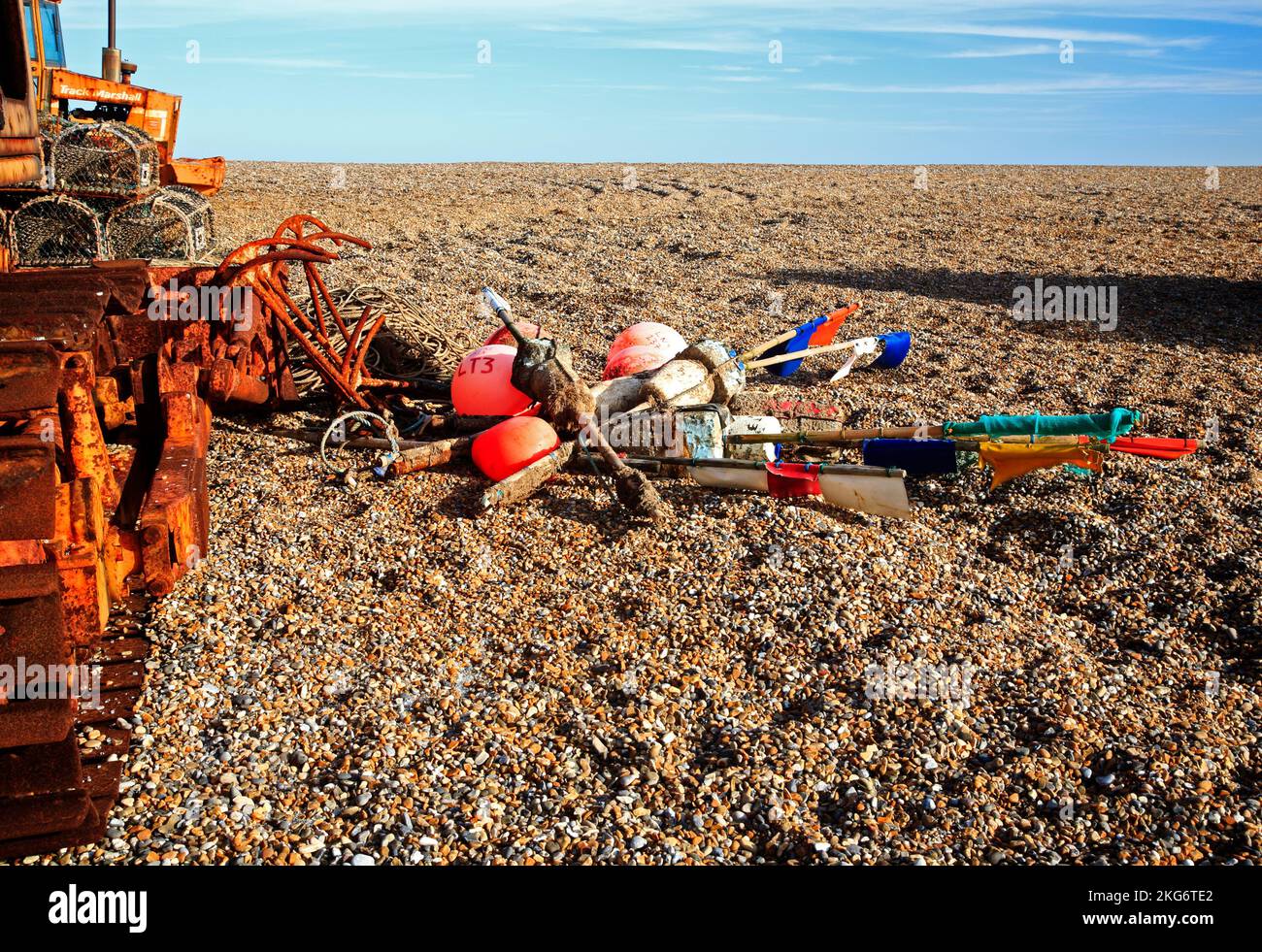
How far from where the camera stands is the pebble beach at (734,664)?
3133 mm

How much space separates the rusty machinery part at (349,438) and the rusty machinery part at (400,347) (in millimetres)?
889

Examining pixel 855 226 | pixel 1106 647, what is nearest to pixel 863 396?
pixel 1106 647

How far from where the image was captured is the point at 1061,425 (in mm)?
5422

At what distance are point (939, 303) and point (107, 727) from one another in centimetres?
953

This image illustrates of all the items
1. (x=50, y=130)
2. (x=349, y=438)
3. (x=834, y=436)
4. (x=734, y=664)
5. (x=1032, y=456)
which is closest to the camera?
(x=734, y=664)

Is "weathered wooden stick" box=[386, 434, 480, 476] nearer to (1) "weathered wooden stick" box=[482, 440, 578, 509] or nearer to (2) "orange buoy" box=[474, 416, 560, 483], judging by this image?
(2) "orange buoy" box=[474, 416, 560, 483]

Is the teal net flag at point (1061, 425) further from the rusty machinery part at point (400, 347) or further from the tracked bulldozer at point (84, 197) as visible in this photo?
the tracked bulldozer at point (84, 197)

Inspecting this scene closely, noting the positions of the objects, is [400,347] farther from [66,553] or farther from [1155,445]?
[1155,445]

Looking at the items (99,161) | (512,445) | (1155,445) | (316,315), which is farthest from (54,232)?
(1155,445)

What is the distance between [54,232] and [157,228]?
100cm

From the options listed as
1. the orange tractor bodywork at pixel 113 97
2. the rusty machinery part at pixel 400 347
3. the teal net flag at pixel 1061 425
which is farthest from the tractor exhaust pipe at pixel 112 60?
the teal net flag at pixel 1061 425

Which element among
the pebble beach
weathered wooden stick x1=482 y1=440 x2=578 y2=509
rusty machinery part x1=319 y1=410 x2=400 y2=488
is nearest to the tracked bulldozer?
the pebble beach

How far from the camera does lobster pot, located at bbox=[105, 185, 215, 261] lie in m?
10.5

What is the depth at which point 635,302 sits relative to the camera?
34.0 feet
